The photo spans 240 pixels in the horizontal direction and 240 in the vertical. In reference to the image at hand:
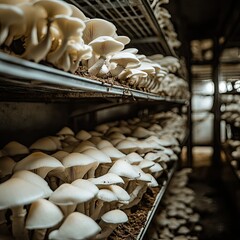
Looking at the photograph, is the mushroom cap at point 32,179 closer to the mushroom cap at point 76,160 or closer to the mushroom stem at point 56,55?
the mushroom cap at point 76,160

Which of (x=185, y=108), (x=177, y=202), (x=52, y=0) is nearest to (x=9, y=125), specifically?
(x=52, y=0)

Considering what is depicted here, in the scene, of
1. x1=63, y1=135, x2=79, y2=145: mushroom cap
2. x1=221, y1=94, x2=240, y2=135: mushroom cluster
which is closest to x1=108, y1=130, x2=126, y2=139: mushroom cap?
x1=63, y1=135, x2=79, y2=145: mushroom cap

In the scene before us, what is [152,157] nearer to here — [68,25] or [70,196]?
[70,196]

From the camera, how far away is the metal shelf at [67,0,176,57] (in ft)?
6.06

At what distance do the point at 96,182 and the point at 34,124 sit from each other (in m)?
0.95

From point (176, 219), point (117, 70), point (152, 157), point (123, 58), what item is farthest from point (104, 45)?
point (176, 219)

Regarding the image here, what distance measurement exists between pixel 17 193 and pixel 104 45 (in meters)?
0.65

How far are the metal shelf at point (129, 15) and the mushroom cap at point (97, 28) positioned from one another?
452mm

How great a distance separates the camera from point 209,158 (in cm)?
784

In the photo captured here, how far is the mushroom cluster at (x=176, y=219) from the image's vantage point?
272 centimetres

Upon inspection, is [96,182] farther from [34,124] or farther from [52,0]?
[34,124]

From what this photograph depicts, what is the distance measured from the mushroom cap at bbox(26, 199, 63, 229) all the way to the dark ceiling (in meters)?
3.82

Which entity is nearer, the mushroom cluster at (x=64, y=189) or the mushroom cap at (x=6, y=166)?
the mushroom cluster at (x=64, y=189)

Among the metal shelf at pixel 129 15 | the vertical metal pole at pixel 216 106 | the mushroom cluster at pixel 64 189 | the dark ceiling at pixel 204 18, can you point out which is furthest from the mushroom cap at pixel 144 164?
the vertical metal pole at pixel 216 106
